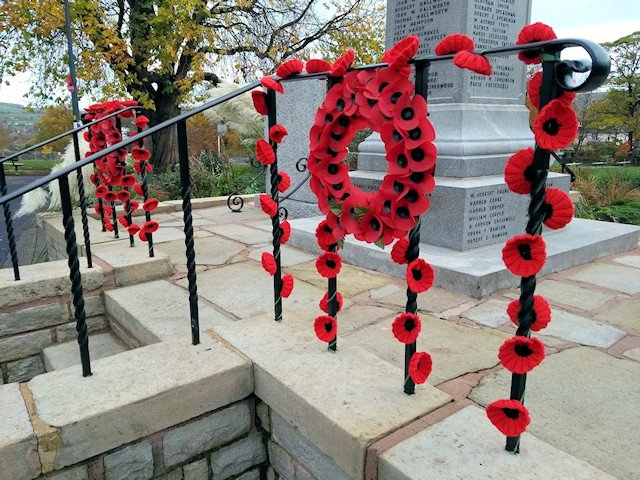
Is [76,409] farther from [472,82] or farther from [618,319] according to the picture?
[472,82]

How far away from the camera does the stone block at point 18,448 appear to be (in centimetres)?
155

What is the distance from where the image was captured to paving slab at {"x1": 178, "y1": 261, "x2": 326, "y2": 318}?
118 inches

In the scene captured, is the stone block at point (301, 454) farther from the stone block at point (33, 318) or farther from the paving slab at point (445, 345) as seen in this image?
the stone block at point (33, 318)

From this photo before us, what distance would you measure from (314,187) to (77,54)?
13629 millimetres

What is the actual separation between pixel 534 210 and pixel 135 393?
59.5 inches

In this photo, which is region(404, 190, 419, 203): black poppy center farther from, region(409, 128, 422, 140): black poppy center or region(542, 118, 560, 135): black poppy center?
region(542, 118, 560, 135): black poppy center

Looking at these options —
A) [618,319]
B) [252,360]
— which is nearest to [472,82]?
[618,319]

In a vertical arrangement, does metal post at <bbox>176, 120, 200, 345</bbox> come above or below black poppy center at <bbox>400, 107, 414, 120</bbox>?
below

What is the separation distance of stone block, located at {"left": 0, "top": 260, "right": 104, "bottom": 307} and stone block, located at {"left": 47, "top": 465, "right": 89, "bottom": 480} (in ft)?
5.69

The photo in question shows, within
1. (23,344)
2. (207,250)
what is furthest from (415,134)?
(207,250)

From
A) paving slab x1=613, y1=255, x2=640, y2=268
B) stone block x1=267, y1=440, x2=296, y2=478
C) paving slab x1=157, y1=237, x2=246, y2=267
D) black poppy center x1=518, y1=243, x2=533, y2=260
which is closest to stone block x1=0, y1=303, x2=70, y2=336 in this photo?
paving slab x1=157, y1=237, x2=246, y2=267

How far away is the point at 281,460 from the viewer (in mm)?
2078

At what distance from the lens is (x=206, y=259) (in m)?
4.25

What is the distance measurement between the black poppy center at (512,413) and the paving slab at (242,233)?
367 cm
